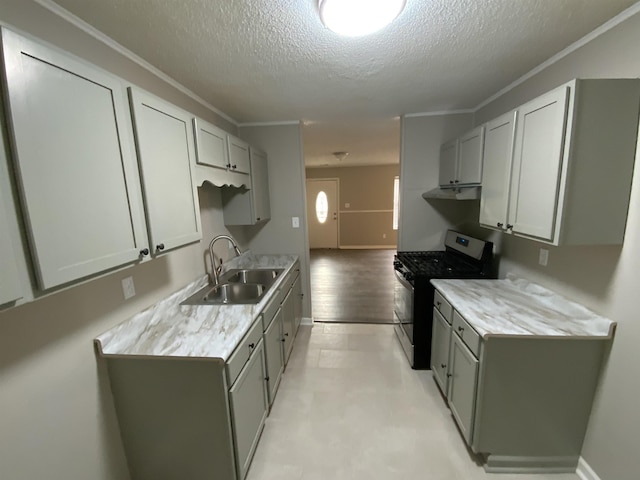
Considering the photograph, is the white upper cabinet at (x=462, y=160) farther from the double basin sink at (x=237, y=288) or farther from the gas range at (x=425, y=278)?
the double basin sink at (x=237, y=288)

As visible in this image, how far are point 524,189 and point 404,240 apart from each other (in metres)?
1.56

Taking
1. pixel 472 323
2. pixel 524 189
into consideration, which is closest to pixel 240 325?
pixel 472 323

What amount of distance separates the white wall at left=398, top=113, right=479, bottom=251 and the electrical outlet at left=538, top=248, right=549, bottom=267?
1.04 m

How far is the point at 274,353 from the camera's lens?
2156 millimetres

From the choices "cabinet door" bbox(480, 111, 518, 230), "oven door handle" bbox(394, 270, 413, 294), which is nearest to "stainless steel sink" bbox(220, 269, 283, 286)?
"oven door handle" bbox(394, 270, 413, 294)

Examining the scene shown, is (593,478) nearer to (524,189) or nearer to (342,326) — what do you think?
(524,189)

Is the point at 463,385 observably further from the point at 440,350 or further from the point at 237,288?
the point at 237,288

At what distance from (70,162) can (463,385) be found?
2.30m

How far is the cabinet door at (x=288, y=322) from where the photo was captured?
250 centimetres

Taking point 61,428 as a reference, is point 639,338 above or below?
above

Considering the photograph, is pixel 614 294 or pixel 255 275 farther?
pixel 255 275

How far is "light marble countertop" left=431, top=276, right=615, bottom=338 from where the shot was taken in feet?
4.85

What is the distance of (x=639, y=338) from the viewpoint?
1.28 metres

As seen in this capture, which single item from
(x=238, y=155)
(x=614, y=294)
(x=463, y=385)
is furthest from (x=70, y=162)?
(x=614, y=294)
